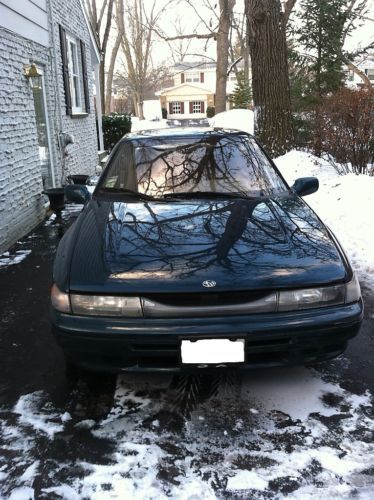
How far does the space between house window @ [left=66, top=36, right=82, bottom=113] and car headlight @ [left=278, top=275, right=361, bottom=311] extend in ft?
28.9

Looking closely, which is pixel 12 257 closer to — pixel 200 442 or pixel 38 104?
pixel 38 104

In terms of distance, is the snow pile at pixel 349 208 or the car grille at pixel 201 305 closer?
the car grille at pixel 201 305

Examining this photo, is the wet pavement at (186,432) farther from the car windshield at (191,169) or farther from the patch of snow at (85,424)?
the car windshield at (191,169)

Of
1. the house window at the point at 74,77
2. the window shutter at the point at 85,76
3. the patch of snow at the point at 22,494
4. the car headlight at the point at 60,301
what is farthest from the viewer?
the window shutter at the point at 85,76

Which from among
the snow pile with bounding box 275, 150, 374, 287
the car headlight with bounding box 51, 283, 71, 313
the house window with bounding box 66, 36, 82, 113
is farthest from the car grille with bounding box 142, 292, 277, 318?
the house window with bounding box 66, 36, 82, 113

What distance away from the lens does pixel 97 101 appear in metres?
14.0

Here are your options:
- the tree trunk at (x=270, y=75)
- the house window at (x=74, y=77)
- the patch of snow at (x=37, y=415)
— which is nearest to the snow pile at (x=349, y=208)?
the tree trunk at (x=270, y=75)

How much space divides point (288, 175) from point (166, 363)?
6286mm

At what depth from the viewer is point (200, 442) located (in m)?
2.40

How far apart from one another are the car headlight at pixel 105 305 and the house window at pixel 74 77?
8520 millimetres

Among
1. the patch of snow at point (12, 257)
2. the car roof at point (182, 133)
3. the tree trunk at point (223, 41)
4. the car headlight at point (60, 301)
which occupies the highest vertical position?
the tree trunk at point (223, 41)

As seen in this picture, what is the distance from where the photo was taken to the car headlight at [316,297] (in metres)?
2.45

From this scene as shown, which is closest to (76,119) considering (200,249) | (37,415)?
(200,249)

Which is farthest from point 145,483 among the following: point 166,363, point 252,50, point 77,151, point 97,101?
point 97,101
